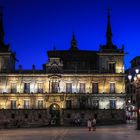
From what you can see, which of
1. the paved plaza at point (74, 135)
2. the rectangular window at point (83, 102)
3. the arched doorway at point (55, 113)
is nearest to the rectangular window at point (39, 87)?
the arched doorway at point (55, 113)

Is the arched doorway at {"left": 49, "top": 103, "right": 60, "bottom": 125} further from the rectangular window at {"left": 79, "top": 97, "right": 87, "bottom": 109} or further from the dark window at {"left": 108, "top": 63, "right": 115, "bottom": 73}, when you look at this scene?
the dark window at {"left": 108, "top": 63, "right": 115, "bottom": 73}

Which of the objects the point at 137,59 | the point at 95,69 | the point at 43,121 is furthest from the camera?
the point at 137,59

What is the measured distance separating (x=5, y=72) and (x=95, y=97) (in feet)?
67.2

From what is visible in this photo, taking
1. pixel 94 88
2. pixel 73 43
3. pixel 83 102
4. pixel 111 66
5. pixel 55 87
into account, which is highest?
pixel 73 43

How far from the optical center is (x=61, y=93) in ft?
302

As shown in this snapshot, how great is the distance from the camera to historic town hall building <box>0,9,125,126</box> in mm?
91000

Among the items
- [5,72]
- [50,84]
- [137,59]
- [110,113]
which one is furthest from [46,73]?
[137,59]

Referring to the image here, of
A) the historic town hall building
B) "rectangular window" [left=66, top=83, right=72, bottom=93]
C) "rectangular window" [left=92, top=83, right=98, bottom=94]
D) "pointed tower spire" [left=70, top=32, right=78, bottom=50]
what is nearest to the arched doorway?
the historic town hall building

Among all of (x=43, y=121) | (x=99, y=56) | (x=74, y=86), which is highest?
(x=99, y=56)

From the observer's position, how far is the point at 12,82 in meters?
92.8

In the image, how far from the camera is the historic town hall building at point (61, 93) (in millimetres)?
91000

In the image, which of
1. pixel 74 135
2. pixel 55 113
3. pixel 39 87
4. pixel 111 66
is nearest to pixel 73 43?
pixel 111 66

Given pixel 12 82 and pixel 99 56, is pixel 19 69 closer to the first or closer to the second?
pixel 12 82

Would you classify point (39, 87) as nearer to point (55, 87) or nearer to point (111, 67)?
point (55, 87)
